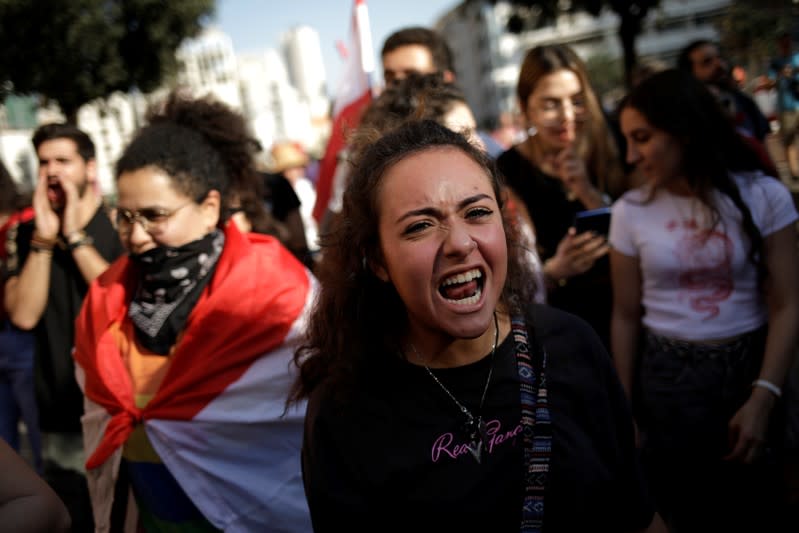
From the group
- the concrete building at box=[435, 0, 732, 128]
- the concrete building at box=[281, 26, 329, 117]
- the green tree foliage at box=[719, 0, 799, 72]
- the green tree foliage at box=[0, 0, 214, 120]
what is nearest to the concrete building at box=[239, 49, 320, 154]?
the concrete building at box=[281, 26, 329, 117]

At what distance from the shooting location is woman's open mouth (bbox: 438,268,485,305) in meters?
1.55

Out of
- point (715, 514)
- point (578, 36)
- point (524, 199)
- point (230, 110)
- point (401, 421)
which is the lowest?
point (715, 514)

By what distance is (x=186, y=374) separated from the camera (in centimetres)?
238

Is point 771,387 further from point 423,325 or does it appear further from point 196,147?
point 196,147

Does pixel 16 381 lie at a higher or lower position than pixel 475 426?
lower

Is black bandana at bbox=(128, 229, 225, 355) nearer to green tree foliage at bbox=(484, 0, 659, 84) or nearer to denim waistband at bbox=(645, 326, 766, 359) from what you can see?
denim waistband at bbox=(645, 326, 766, 359)

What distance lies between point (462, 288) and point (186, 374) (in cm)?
124

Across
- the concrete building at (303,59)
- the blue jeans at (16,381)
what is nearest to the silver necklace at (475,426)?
the blue jeans at (16,381)

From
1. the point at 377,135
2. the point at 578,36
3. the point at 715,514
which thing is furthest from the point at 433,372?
the point at 578,36

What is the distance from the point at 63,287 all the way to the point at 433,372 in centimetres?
247

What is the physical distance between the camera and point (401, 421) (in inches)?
61.3

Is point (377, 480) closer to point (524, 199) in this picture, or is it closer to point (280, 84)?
point (524, 199)

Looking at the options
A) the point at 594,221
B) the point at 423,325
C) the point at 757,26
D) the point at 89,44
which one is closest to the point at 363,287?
the point at 423,325

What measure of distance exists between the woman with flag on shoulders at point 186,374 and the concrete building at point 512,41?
58.7 meters
